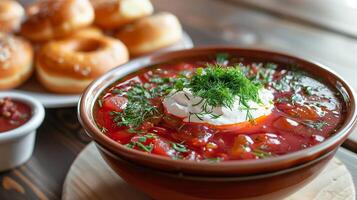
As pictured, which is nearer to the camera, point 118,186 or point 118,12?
point 118,186

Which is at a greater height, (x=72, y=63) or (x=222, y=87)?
(x=222, y=87)

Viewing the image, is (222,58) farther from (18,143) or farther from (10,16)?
(10,16)

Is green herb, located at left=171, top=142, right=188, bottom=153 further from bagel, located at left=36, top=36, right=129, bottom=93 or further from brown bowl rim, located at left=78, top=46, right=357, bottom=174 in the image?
bagel, located at left=36, top=36, right=129, bottom=93

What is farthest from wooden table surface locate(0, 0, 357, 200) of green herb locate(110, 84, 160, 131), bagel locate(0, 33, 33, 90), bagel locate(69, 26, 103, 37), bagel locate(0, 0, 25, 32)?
bagel locate(0, 0, 25, 32)

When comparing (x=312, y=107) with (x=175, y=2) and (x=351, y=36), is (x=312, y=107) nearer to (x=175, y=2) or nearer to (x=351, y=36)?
(x=351, y=36)

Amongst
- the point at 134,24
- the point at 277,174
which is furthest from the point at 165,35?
the point at 277,174

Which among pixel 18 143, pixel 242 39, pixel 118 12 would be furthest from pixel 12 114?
pixel 242 39
